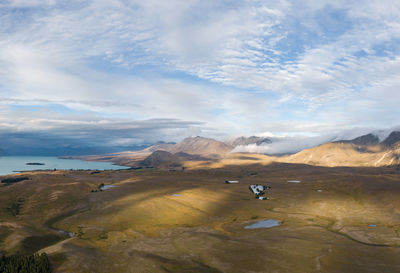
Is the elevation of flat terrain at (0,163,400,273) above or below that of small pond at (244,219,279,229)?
above

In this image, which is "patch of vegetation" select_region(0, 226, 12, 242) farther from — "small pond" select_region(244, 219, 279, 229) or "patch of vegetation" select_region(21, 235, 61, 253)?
"small pond" select_region(244, 219, 279, 229)

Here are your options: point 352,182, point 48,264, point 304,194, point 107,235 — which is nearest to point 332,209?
point 304,194

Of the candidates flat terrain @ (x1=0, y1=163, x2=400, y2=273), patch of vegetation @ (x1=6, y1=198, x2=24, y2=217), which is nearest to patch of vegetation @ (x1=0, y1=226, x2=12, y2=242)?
flat terrain @ (x1=0, y1=163, x2=400, y2=273)

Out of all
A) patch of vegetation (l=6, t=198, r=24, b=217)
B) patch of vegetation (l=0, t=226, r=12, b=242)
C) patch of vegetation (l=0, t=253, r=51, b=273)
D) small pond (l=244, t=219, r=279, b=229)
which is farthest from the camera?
patch of vegetation (l=6, t=198, r=24, b=217)

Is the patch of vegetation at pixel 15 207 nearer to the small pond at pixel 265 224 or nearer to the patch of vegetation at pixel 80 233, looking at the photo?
the patch of vegetation at pixel 80 233

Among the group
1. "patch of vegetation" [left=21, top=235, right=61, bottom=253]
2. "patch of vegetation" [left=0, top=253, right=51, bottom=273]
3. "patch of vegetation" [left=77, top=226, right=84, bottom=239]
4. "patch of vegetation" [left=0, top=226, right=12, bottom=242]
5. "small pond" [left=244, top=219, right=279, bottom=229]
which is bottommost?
"small pond" [left=244, top=219, right=279, bottom=229]

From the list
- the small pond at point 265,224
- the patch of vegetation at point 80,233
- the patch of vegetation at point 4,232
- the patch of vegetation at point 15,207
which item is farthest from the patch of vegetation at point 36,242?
the small pond at point 265,224
